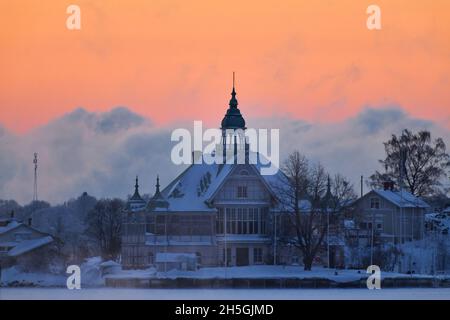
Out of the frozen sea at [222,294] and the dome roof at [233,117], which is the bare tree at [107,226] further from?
the frozen sea at [222,294]

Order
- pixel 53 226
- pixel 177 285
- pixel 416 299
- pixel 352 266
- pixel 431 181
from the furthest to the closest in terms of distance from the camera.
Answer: pixel 53 226, pixel 431 181, pixel 352 266, pixel 177 285, pixel 416 299

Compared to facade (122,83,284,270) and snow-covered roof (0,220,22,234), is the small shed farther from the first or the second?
snow-covered roof (0,220,22,234)

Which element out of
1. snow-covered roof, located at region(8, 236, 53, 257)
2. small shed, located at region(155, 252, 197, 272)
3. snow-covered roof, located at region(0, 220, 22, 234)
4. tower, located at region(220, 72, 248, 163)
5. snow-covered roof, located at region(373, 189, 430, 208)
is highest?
tower, located at region(220, 72, 248, 163)

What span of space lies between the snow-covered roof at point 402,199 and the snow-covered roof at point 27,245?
54.6 feet

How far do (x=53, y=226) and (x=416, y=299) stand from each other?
37088 mm

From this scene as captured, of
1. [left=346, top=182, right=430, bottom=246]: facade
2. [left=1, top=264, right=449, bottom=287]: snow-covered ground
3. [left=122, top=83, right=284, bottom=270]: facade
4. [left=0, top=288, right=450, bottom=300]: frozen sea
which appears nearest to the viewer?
[left=0, top=288, right=450, bottom=300]: frozen sea

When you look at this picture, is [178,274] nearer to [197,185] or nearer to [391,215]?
[197,185]

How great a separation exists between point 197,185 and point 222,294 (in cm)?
1315

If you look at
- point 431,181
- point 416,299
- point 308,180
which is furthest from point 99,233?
point 416,299

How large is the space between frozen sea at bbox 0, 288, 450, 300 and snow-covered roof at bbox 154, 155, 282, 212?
8.64 m

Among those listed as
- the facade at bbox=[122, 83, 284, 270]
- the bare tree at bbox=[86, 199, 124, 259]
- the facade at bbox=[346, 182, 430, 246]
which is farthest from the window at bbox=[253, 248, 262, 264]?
the bare tree at bbox=[86, 199, 124, 259]

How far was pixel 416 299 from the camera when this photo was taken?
55.8 metres

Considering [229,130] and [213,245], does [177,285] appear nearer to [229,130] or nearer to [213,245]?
[213,245]

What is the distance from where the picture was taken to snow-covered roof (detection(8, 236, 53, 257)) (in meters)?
68.4
